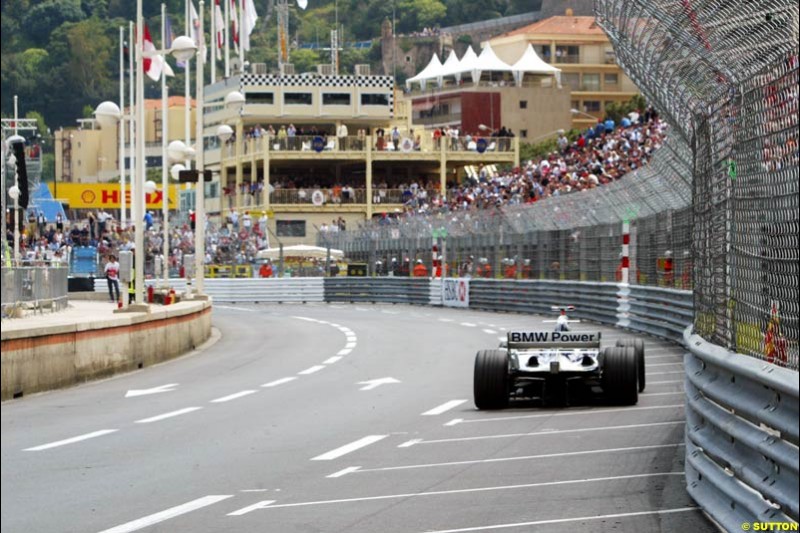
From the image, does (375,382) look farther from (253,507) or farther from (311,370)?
(253,507)

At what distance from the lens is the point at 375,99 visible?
358 feet

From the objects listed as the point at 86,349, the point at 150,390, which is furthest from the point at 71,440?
the point at 86,349

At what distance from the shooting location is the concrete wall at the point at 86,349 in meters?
19.6

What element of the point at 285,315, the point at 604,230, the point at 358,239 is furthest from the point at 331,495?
the point at 358,239

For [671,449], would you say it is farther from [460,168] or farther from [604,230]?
[460,168]

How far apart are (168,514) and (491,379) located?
742cm

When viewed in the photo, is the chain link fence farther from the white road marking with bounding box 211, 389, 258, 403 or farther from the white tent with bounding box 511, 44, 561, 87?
the white tent with bounding box 511, 44, 561, 87

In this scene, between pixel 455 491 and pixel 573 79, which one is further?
pixel 573 79

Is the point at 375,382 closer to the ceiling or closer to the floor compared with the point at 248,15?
closer to the floor

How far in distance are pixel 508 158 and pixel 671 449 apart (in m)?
88.3

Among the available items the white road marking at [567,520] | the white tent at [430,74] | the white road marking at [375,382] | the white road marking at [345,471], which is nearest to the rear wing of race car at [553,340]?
the white road marking at [375,382]

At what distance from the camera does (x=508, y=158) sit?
101m

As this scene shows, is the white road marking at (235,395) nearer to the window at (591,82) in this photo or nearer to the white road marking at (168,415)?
the white road marking at (168,415)

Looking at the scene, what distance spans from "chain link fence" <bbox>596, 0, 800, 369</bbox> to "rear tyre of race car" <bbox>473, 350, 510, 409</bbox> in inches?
177
